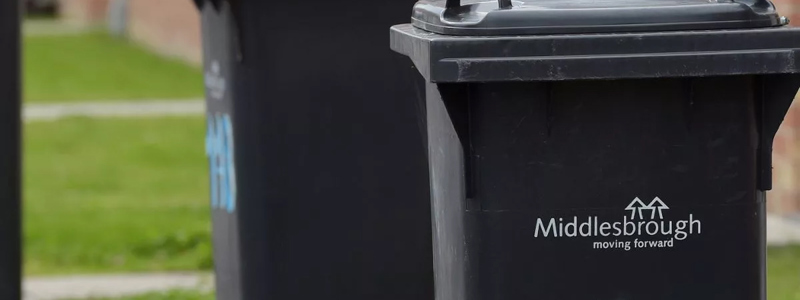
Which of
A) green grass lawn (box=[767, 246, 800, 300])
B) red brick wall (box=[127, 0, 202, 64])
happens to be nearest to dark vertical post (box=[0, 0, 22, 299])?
green grass lawn (box=[767, 246, 800, 300])

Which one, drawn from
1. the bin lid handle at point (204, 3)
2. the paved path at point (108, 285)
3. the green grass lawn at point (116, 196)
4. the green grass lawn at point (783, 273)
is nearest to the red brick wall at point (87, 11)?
the green grass lawn at point (116, 196)

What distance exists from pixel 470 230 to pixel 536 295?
21cm

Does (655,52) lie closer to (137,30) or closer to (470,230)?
(470,230)

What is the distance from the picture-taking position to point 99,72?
20453 millimetres

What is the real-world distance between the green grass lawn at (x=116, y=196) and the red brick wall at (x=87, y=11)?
14771 millimetres

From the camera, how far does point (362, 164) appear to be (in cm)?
Answer: 447

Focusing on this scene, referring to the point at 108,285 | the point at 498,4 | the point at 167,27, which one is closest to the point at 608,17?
the point at 498,4

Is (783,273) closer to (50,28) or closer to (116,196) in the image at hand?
(116,196)

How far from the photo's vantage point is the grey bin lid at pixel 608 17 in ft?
11.3

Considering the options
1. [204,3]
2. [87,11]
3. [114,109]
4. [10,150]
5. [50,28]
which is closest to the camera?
[204,3]

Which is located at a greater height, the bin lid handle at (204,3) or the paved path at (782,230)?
the bin lid handle at (204,3)

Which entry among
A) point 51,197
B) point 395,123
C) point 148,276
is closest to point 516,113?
point 395,123

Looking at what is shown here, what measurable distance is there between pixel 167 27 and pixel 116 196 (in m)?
13.2

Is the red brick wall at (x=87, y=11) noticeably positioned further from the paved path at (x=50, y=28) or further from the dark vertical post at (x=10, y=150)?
the dark vertical post at (x=10, y=150)
